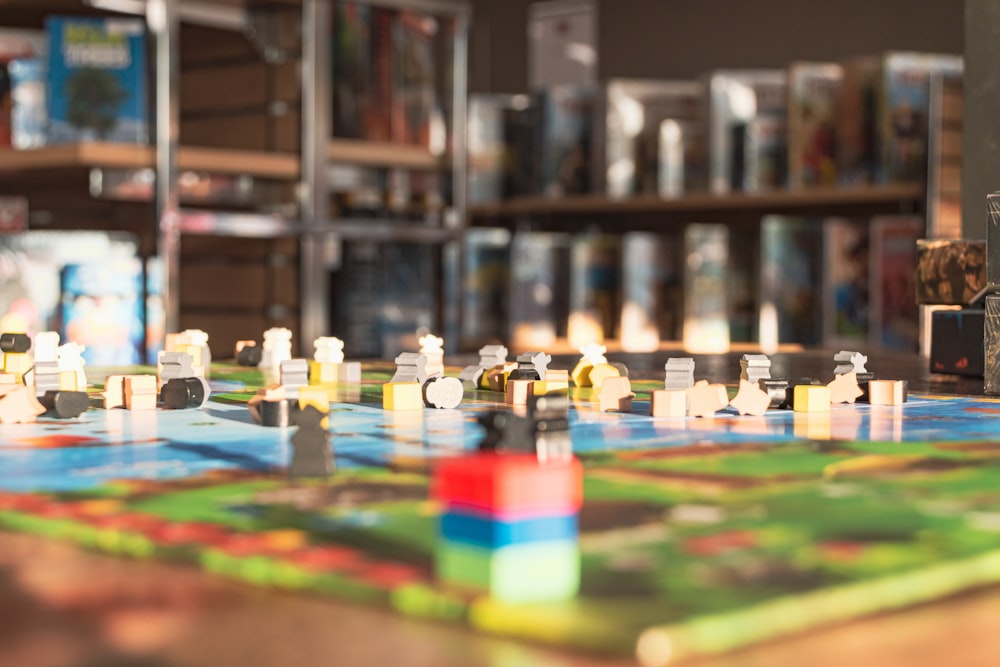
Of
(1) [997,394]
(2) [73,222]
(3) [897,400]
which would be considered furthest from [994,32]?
(2) [73,222]

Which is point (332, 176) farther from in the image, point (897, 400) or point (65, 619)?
point (65, 619)

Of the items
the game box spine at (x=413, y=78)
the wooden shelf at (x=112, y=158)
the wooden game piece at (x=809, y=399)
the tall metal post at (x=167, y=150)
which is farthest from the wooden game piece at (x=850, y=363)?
the game box spine at (x=413, y=78)

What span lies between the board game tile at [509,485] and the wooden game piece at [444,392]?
2.72 feet

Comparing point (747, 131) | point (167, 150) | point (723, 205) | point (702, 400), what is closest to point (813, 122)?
point (747, 131)

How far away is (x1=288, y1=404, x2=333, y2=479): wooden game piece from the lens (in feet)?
3.15

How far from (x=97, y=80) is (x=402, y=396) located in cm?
199

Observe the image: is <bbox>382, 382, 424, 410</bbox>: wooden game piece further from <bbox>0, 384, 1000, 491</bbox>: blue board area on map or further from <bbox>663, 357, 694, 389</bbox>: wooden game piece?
<bbox>663, 357, 694, 389</bbox>: wooden game piece

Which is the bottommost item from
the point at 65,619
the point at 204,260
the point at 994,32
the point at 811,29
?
the point at 65,619

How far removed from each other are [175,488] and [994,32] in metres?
1.99

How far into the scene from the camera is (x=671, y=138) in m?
4.25

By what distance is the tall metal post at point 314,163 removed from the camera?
3.43 metres

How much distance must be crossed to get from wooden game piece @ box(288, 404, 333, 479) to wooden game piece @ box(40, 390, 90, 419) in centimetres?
49

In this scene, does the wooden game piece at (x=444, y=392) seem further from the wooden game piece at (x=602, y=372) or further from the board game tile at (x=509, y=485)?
the board game tile at (x=509, y=485)

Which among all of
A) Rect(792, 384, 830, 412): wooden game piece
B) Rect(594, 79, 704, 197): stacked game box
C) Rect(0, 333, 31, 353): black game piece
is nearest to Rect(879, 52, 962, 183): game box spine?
Rect(594, 79, 704, 197): stacked game box
